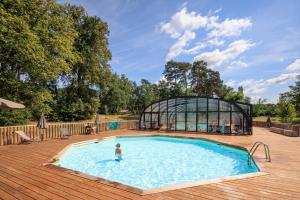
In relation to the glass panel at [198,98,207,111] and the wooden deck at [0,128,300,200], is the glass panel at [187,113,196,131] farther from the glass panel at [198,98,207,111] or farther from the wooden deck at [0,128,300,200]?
the wooden deck at [0,128,300,200]

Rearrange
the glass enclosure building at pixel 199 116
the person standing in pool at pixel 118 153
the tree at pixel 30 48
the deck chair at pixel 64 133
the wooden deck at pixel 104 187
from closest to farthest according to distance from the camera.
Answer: the wooden deck at pixel 104 187 < the person standing in pool at pixel 118 153 < the deck chair at pixel 64 133 < the tree at pixel 30 48 < the glass enclosure building at pixel 199 116

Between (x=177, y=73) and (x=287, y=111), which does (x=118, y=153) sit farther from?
(x=177, y=73)

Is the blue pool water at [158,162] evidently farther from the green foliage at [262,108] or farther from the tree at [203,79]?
the tree at [203,79]

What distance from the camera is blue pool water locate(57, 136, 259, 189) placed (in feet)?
23.3

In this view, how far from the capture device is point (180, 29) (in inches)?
610

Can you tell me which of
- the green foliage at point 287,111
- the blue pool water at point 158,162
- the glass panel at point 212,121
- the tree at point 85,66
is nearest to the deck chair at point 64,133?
the blue pool water at point 158,162

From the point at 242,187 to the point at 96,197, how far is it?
109 inches

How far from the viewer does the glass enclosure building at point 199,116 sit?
14664 millimetres

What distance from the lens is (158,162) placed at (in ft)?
29.6

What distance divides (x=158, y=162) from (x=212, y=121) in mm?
7877

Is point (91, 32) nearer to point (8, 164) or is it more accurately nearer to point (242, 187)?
point (8, 164)

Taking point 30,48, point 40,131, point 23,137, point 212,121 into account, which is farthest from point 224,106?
point 30,48

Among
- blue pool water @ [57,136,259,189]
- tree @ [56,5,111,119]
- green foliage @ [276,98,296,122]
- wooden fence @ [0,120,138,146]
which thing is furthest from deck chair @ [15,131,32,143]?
green foliage @ [276,98,296,122]

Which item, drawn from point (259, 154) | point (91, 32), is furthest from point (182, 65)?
point (259, 154)
